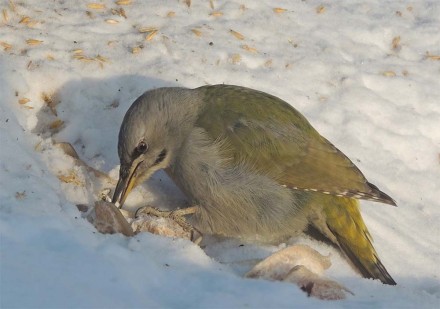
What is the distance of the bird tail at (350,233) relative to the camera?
5082mm

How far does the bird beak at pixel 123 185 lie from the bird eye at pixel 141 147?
103 millimetres

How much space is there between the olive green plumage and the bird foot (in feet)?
0.21

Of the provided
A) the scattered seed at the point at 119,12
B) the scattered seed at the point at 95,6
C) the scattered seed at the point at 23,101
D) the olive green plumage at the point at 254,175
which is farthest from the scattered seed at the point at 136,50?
the olive green plumage at the point at 254,175

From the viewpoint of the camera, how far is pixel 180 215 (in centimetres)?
530

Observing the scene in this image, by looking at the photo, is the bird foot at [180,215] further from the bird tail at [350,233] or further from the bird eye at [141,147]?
the bird tail at [350,233]

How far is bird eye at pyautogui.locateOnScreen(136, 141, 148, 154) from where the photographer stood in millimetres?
5301

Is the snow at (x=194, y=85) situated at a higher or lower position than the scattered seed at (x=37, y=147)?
higher

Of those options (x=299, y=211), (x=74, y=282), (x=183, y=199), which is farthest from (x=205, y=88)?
(x=74, y=282)

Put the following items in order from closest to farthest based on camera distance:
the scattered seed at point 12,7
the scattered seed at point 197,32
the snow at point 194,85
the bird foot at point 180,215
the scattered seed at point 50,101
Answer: the snow at point 194,85
the bird foot at point 180,215
the scattered seed at point 50,101
the scattered seed at point 12,7
the scattered seed at point 197,32

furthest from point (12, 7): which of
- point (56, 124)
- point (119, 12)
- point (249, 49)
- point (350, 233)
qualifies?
point (350, 233)

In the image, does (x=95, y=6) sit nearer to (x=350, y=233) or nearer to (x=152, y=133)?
(x=152, y=133)

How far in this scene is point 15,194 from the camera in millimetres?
4410

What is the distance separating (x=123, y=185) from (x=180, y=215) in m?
0.45

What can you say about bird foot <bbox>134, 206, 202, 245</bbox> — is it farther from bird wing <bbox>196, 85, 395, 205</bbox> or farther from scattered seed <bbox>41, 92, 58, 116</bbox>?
scattered seed <bbox>41, 92, 58, 116</bbox>
